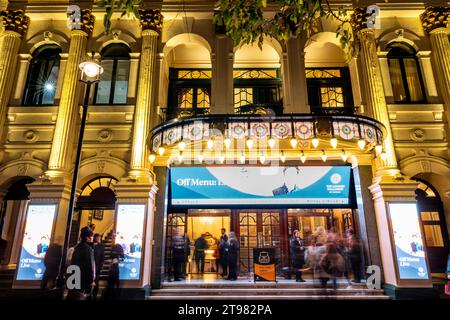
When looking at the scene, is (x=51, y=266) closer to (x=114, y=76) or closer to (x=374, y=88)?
(x=114, y=76)

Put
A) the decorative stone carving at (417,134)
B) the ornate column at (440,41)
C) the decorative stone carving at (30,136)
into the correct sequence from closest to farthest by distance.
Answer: the decorative stone carving at (417,134)
the decorative stone carving at (30,136)
the ornate column at (440,41)

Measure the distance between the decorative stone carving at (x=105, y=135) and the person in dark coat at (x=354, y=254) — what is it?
9.59m

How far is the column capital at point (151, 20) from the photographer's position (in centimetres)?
1205

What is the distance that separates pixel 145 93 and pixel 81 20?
177 inches

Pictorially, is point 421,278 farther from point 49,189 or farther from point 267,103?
point 49,189

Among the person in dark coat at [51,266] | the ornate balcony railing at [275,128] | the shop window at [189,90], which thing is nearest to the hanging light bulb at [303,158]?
the ornate balcony railing at [275,128]

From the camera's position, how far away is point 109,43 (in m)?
12.5

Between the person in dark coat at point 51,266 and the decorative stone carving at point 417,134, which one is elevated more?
the decorative stone carving at point 417,134

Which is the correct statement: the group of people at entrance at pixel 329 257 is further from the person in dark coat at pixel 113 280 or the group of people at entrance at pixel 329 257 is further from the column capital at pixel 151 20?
the column capital at pixel 151 20

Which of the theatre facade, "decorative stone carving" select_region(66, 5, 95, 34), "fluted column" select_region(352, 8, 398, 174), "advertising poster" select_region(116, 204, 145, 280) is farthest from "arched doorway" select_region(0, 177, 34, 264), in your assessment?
"fluted column" select_region(352, 8, 398, 174)

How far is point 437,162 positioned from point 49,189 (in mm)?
13697

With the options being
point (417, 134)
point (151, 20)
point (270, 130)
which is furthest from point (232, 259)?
point (151, 20)

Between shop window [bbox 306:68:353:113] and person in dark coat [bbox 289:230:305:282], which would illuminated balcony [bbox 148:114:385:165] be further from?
person in dark coat [bbox 289:230:305:282]

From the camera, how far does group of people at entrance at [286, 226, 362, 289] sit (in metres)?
7.98
